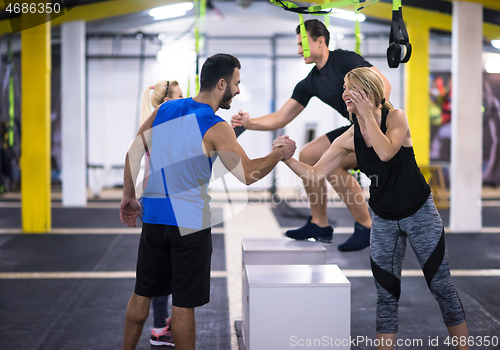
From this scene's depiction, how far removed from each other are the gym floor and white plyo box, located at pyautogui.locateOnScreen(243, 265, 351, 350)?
0.81 meters

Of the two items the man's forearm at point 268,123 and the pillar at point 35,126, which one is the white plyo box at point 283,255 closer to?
the man's forearm at point 268,123

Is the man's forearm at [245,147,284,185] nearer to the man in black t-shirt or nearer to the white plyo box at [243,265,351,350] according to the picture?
the white plyo box at [243,265,351,350]

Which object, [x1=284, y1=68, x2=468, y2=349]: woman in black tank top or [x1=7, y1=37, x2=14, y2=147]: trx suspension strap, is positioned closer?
[x1=284, y1=68, x2=468, y2=349]: woman in black tank top

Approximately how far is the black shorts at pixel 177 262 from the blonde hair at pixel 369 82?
Result: 0.98 metres

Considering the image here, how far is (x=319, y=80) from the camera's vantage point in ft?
9.29

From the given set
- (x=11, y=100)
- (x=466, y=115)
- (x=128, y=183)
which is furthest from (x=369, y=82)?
(x=11, y=100)

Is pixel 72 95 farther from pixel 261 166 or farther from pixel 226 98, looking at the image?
pixel 261 166

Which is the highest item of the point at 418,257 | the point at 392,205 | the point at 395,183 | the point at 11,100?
the point at 11,100

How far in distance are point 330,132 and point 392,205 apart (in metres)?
0.91

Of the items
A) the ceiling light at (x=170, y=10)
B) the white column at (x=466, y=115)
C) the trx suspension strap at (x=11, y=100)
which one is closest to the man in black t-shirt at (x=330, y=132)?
the white column at (x=466, y=115)

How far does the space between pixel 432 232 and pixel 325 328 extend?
672mm

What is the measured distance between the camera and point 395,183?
7.09 ft

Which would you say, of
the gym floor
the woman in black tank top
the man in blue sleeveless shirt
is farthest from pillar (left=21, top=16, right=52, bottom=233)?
the woman in black tank top

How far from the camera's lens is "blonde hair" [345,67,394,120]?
2096 millimetres
